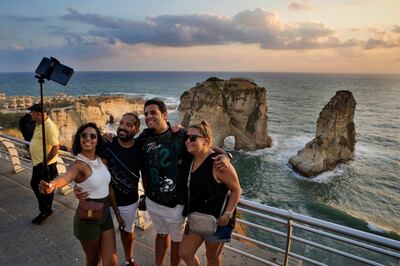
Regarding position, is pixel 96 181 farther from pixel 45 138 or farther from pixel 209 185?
pixel 45 138

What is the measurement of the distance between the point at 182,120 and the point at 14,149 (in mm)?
27877

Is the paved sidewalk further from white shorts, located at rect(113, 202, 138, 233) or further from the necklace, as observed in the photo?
the necklace

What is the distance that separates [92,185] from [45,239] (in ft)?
7.98

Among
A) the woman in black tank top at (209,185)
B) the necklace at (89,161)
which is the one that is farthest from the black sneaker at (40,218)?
the woman in black tank top at (209,185)

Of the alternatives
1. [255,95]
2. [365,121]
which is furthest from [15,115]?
[365,121]

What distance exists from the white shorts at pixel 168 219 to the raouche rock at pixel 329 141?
85.5 ft

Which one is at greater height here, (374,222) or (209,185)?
Result: (209,185)

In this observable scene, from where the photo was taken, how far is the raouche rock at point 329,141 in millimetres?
27781

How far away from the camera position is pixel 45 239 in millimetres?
4699

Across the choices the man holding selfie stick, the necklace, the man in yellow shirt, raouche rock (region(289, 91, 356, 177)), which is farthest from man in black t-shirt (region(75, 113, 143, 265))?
raouche rock (region(289, 91, 356, 177))

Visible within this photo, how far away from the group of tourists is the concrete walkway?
101cm

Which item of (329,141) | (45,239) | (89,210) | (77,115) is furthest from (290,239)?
(77,115)

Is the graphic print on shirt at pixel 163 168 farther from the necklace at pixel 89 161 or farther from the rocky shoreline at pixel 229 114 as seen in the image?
the rocky shoreline at pixel 229 114

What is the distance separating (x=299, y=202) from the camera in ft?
70.7
